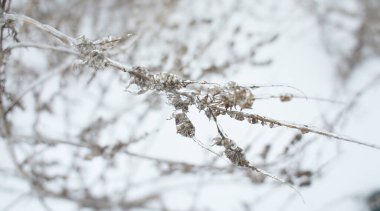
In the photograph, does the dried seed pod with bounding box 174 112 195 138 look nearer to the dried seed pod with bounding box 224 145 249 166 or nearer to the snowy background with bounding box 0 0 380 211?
the dried seed pod with bounding box 224 145 249 166

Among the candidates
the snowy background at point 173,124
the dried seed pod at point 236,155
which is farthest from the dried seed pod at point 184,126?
the snowy background at point 173,124

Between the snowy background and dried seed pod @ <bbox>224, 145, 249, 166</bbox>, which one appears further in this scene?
the snowy background

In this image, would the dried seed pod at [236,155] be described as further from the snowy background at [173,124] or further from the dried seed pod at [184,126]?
the snowy background at [173,124]

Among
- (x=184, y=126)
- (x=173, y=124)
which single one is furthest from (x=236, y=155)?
(x=173, y=124)

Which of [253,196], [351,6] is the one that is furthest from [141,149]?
[351,6]

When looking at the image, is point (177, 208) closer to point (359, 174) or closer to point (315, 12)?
point (359, 174)

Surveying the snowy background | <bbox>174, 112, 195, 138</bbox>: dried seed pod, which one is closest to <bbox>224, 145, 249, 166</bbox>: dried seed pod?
<bbox>174, 112, 195, 138</bbox>: dried seed pod

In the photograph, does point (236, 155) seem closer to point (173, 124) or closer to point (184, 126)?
point (184, 126)

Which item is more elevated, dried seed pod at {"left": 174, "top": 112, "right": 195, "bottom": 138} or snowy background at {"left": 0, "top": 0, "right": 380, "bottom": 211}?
snowy background at {"left": 0, "top": 0, "right": 380, "bottom": 211}

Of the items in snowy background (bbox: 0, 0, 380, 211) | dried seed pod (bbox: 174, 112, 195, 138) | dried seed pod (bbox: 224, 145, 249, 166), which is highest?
snowy background (bbox: 0, 0, 380, 211)
